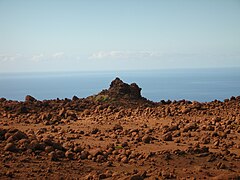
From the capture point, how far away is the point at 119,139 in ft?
40.2

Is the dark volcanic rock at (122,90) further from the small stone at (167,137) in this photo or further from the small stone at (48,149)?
the small stone at (48,149)

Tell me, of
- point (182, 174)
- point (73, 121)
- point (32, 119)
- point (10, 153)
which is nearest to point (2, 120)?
point (32, 119)

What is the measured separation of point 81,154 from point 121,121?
7559 mm

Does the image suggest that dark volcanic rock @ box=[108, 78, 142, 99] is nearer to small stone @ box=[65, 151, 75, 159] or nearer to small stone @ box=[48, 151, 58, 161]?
small stone @ box=[65, 151, 75, 159]

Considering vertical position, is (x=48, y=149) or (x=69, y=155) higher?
(x=48, y=149)

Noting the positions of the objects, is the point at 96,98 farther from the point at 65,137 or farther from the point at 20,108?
the point at 65,137

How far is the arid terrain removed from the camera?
312 inches

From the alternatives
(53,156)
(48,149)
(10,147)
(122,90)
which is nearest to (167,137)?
(48,149)

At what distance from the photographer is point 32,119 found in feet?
56.7

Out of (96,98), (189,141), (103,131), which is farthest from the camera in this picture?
(96,98)

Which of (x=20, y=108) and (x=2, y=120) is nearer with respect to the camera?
(x=2, y=120)

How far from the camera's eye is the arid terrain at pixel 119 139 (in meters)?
7.93

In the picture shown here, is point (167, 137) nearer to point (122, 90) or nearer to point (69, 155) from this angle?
point (69, 155)

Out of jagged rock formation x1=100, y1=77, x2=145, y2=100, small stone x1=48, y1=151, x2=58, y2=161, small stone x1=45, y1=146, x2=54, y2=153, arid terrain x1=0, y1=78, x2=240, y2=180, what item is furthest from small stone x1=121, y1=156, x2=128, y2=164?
jagged rock formation x1=100, y1=77, x2=145, y2=100
